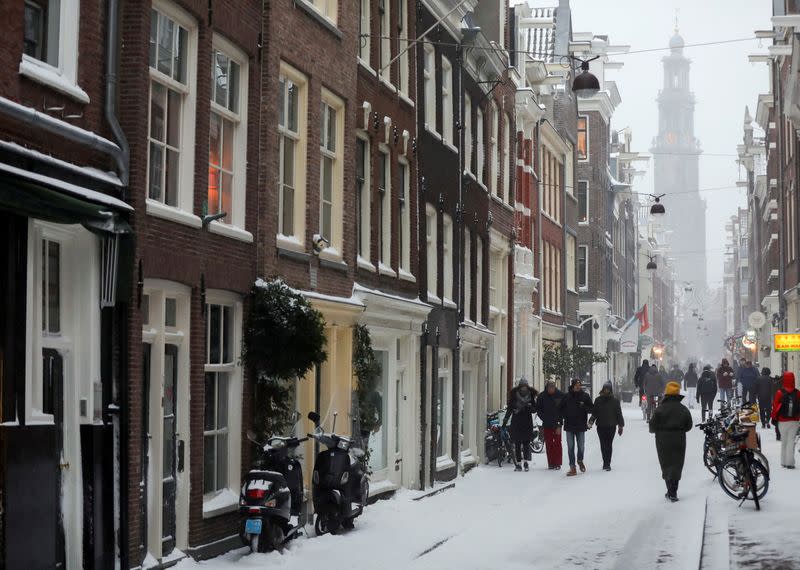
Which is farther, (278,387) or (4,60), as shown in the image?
(278,387)

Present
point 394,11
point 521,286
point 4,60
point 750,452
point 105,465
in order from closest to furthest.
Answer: point 4,60
point 105,465
point 750,452
point 394,11
point 521,286

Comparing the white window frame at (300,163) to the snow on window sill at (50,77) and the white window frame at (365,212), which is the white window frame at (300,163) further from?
the snow on window sill at (50,77)

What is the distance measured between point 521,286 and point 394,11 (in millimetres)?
15856

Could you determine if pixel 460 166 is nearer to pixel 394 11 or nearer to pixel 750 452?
pixel 394 11

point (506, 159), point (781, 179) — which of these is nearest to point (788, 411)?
point (506, 159)

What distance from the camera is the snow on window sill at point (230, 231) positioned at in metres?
14.8

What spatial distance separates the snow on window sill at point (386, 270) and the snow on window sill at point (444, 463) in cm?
447

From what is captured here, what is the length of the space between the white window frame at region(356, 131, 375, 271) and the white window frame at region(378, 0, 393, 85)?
130cm

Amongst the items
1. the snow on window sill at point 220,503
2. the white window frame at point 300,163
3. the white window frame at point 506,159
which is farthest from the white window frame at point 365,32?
the white window frame at point 506,159

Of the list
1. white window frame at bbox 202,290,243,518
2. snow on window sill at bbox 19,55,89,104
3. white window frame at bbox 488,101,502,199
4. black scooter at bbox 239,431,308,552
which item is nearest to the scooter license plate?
black scooter at bbox 239,431,308,552

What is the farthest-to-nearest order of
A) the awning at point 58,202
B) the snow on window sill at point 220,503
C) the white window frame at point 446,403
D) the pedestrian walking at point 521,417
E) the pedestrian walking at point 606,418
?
the pedestrian walking at point 521,417, the pedestrian walking at point 606,418, the white window frame at point 446,403, the snow on window sill at point 220,503, the awning at point 58,202

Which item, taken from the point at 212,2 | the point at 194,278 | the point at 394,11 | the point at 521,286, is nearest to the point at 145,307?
the point at 194,278

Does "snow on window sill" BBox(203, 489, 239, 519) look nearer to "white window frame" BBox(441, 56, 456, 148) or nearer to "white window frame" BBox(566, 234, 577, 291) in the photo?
"white window frame" BBox(441, 56, 456, 148)

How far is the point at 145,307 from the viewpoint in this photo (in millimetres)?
13398
